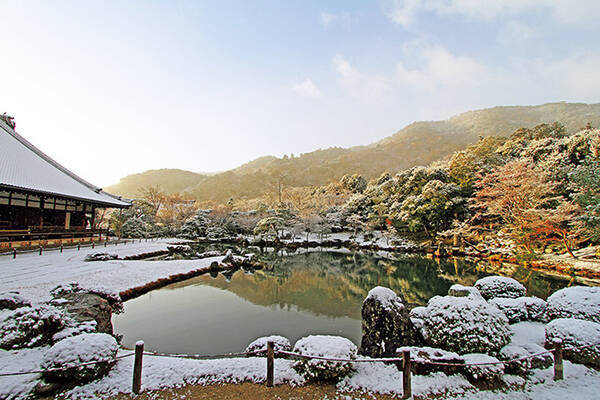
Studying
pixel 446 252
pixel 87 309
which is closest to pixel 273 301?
pixel 87 309

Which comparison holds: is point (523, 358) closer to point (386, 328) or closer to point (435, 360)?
point (435, 360)

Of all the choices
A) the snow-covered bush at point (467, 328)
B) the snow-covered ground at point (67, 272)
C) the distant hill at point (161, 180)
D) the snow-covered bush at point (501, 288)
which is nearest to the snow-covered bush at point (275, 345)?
the snow-covered bush at point (467, 328)

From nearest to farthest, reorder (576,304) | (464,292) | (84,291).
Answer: (576,304) → (464,292) → (84,291)

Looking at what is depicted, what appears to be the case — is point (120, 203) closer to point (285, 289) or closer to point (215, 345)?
point (285, 289)

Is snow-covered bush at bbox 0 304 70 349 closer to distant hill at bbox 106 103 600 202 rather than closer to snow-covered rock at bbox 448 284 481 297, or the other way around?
snow-covered rock at bbox 448 284 481 297

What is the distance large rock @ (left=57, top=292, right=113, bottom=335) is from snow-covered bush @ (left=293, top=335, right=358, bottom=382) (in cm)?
344

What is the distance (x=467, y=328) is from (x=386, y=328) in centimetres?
112

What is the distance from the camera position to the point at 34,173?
12.2m

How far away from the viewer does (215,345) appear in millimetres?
4988

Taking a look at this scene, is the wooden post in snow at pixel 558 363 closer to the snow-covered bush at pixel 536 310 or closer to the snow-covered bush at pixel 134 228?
the snow-covered bush at pixel 536 310

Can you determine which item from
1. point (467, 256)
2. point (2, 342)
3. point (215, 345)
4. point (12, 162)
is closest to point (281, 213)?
point (467, 256)

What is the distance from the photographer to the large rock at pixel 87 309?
4.10 metres

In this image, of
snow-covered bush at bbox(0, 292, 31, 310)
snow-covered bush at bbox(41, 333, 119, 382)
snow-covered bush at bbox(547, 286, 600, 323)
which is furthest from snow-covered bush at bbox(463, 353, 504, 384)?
snow-covered bush at bbox(0, 292, 31, 310)

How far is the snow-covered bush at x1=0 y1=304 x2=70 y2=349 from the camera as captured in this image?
12.0ft
